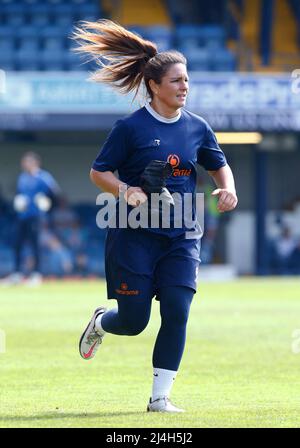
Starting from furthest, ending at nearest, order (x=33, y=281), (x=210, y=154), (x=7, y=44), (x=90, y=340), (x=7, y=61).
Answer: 1. (x=7, y=44)
2. (x=7, y=61)
3. (x=33, y=281)
4. (x=90, y=340)
5. (x=210, y=154)

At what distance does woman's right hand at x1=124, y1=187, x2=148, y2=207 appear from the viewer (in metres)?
7.05

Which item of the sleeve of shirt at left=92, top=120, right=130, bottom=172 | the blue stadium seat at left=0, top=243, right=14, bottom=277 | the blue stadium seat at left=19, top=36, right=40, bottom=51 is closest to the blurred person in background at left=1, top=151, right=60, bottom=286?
the blue stadium seat at left=0, top=243, right=14, bottom=277

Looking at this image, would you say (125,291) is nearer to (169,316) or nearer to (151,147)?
(169,316)

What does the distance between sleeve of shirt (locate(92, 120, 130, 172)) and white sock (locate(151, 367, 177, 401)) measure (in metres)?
1.26

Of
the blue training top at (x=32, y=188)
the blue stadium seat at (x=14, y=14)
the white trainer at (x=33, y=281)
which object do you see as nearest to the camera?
the white trainer at (x=33, y=281)

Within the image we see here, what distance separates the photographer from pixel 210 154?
7766 millimetres

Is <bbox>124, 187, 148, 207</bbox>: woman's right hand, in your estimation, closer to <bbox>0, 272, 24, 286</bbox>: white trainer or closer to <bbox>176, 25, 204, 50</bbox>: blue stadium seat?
<bbox>0, 272, 24, 286</bbox>: white trainer

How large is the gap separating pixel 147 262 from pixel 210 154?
842mm

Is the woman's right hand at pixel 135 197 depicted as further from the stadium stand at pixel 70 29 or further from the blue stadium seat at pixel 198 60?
the blue stadium seat at pixel 198 60

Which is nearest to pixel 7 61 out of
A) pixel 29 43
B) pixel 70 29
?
pixel 29 43

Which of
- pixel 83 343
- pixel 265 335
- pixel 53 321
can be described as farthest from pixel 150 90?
pixel 53 321

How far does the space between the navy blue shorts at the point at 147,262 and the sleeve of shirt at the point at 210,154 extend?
0.58 m

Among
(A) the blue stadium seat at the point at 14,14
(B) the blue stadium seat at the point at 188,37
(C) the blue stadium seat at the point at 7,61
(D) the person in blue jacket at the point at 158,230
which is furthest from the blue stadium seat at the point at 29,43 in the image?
(D) the person in blue jacket at the point at 158,230

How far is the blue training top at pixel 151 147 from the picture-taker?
24.3 ft
